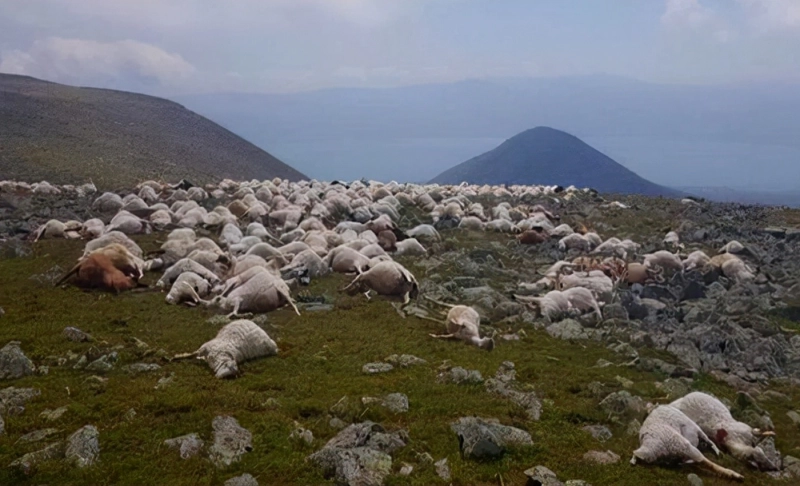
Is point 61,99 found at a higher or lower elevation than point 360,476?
higher

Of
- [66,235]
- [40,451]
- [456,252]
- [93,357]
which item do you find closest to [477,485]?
[40,451]

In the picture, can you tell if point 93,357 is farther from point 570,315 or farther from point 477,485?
point 570,315

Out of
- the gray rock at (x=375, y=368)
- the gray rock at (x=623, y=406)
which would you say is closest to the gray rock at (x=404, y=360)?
the gray rock at (x=375, y=368)

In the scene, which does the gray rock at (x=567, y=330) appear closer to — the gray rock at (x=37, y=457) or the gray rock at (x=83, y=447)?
the gray rock at (x=83, y=447)

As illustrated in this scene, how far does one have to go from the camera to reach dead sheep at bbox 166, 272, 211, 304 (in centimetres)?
1279

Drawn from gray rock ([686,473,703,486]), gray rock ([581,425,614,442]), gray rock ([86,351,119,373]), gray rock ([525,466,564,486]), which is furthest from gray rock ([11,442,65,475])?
gray rock ([686,473,703,486])

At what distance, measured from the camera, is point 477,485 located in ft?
21.0

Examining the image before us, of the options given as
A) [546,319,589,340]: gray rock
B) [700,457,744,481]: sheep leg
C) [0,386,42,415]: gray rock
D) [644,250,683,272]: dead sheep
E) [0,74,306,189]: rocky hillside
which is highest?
[0,74,306,189]: rocky hillside

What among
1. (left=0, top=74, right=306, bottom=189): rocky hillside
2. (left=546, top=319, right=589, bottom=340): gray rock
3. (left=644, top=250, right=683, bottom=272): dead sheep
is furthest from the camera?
(left=0, top=74, right=306, bottom=189): rocky hillside

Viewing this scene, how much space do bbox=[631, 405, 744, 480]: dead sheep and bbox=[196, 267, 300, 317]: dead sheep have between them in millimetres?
7227

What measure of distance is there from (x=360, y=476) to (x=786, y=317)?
11.7 metres

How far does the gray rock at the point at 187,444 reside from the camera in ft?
21.9

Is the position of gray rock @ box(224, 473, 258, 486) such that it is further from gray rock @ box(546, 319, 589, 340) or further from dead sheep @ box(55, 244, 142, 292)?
dead sheep @ box(55, 244, 142, 292)

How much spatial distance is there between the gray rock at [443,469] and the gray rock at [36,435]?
446 centimetres
